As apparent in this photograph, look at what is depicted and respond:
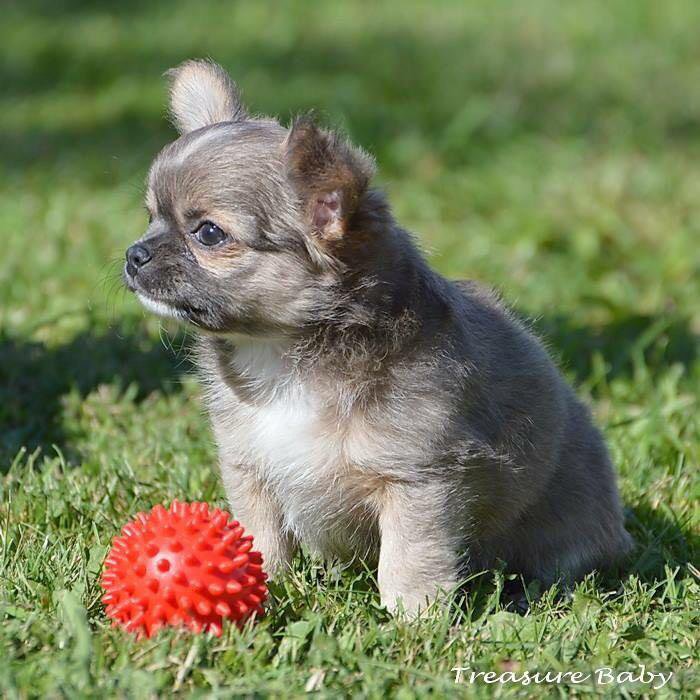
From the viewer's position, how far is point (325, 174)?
3.25 metres

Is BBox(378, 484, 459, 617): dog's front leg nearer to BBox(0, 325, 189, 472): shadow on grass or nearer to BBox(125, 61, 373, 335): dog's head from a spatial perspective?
BBox(125, 61, 373, 335): dog's head

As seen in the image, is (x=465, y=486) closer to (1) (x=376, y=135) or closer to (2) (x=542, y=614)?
(2) (x=542, y=614)

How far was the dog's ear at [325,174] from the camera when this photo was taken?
322 centimetres

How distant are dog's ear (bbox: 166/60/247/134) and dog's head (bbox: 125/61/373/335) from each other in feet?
1.57

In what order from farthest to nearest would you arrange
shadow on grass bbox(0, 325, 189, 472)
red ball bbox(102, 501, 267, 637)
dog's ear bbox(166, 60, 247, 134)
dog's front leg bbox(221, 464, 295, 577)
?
shadow on grass bbox(0, 325, 189, 472) → dog's ear bbox(166, 60, 247, 134) → dog's front leg bbox(221, 464, 295, 577) → red ball bbox(102, 501, 267, 637)

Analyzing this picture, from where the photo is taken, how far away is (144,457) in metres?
4.39

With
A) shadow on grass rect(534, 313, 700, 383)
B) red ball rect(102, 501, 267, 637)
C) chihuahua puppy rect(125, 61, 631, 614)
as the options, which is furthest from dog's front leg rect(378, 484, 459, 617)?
shadow on grass rect(534, 313, 700, 383)

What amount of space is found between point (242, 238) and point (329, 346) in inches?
15.5

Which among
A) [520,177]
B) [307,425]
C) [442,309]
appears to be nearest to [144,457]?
[307,425]

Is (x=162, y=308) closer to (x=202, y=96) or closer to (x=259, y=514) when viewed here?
(x=259, y=514)

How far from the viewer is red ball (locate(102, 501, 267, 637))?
10.0 feet

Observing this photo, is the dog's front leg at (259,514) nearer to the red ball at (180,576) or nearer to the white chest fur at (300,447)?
the white chest fur at (300,447)

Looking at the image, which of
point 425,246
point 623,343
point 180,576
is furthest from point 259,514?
point 623,343

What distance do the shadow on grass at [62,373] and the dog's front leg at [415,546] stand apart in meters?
1.59
